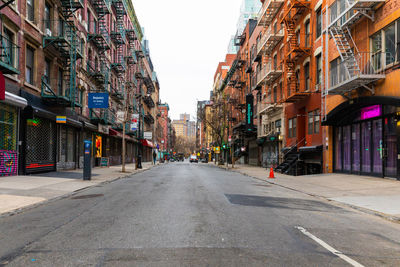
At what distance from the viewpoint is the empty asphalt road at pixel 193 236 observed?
4375 mm

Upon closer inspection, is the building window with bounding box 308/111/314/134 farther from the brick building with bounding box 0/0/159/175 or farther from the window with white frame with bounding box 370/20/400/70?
the brick building with bounding box 0/0/159/175

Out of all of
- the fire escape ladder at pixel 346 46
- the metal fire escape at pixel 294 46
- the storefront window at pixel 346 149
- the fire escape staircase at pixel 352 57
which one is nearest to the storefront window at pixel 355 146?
the storefront window at pixel 346 149

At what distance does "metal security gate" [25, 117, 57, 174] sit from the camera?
17.8 m

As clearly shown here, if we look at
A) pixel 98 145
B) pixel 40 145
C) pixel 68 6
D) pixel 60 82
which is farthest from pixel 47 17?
pixel 98 145

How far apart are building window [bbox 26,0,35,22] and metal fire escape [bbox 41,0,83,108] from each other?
1.25m

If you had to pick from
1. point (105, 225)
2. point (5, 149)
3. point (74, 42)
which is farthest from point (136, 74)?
point (105, 225)

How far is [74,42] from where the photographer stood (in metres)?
22.3

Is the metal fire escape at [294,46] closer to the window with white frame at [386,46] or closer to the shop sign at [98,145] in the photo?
the window with white frame at [386,46]

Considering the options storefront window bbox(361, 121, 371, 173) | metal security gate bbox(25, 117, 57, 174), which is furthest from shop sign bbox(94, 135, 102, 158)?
storefront window bbox(361, 121, 371, 173)

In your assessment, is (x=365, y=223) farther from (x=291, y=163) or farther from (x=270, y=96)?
(x=270, y=96)

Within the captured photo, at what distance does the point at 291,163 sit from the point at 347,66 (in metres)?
9.37

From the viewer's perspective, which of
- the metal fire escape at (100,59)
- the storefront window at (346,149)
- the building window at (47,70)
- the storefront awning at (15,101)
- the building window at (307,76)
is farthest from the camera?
the metal fire escape at (100,59)

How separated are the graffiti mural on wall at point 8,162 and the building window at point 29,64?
176 inches

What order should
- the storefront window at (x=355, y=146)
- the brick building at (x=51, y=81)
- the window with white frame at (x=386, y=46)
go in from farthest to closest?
the storefront window at (x=355, y=146)
the brick building at (x=51, y=81)
the window with white frame at (x=386, y=46)
